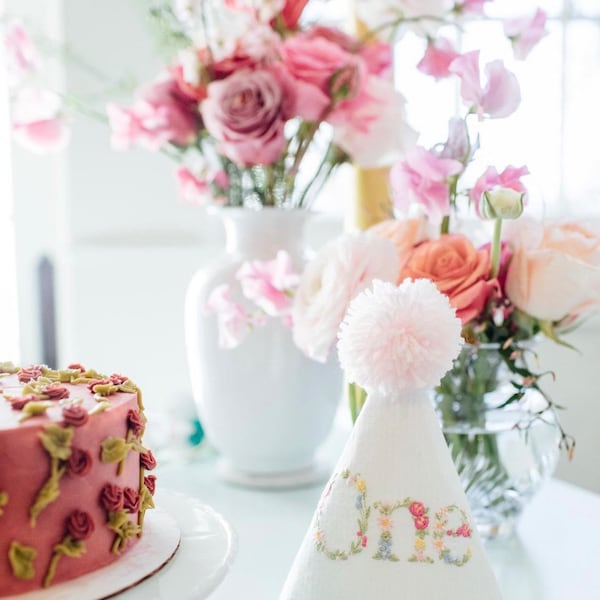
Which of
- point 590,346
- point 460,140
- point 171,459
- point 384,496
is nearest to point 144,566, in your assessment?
point 384,496

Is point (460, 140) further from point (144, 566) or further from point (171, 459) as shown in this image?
point (171, 459)

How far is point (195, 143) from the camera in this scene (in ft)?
3.22

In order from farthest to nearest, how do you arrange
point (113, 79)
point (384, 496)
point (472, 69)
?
point (113, 79) → point (472, 69) → point (384, 496)

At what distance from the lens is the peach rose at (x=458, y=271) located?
0.73 meters

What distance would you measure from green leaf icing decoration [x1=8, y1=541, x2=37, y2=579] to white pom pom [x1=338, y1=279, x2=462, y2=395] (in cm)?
24

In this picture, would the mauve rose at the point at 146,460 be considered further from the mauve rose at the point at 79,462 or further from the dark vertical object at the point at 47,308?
the dark vertical object at the point at 47,308

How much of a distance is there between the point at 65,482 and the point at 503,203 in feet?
1.23

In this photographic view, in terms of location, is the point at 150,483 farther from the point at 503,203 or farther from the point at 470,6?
the point at 470,6

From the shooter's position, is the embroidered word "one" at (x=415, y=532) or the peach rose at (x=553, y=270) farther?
the peach rose at (x=553, y=270)

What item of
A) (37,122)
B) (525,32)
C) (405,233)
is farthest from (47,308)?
(525,32)

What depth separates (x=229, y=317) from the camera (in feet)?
2.82

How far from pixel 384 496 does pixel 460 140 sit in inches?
13.1

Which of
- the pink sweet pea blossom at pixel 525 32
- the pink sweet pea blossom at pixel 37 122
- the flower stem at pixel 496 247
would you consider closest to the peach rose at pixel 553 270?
the flower stem at pixel 496 247

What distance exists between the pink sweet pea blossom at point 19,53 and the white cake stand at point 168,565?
0.60 meters
